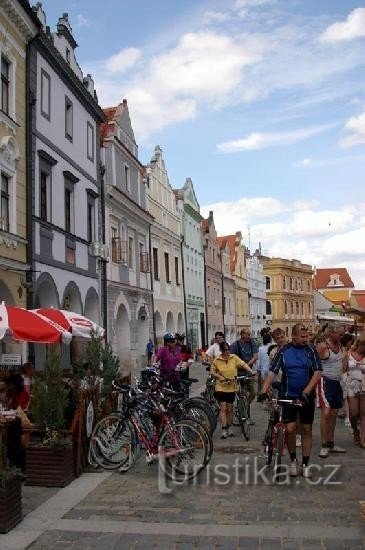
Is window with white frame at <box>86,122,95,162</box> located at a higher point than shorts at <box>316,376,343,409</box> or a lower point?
higher

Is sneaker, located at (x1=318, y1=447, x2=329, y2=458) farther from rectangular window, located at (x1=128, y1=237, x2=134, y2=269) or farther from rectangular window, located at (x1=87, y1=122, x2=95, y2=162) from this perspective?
rectangular window, located at (x1=128, y1=237, x2=134, y2=269)

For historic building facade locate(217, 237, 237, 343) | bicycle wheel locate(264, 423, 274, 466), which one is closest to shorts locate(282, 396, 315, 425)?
bicycle wheel locate(264, 423, 274, 466)

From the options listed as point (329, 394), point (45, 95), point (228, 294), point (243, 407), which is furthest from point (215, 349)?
point (228, 294)

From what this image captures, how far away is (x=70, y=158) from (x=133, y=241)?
343 inches

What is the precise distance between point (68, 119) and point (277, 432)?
14572 mm

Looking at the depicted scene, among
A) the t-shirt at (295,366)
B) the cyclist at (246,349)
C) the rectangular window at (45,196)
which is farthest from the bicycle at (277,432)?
the rectangular window at (45,196)

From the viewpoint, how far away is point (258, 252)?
7512 cm

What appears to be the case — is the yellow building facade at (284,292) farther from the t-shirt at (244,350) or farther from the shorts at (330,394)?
the shorts at (330,394)

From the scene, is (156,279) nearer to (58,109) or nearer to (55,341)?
(58,109)

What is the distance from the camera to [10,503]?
5.64 m

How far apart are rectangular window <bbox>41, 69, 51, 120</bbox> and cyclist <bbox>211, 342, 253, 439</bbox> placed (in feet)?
32.5

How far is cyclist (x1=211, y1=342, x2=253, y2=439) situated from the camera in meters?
10.4

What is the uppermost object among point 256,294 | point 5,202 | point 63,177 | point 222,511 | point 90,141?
point 90,141

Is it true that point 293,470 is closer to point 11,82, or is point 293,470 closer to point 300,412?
point 300,412
